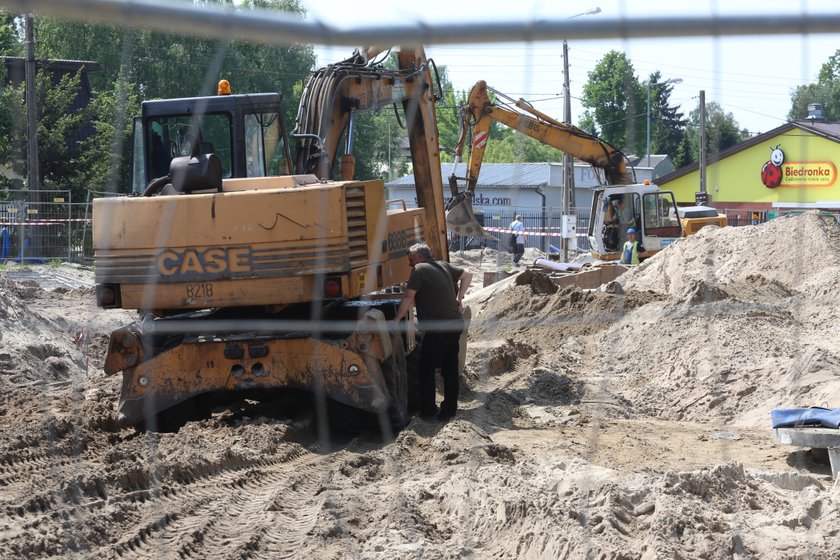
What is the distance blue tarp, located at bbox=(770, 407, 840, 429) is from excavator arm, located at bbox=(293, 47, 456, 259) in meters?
4.07

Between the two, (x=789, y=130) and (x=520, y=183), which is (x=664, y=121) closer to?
(x=789, y=130)

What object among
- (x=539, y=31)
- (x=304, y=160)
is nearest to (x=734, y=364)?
(x=304, y=160)

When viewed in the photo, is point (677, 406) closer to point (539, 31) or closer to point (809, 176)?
point (809, 176)

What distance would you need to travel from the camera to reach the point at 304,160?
375 inches

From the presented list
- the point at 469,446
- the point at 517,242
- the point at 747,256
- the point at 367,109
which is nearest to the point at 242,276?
the point at 469,446

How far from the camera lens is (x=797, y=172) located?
3471mm

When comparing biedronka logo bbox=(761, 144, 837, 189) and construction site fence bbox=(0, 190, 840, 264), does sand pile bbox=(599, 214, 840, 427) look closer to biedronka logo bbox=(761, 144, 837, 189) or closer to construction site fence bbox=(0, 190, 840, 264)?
biedronka logo bbox=(761, 144, 837, 189)

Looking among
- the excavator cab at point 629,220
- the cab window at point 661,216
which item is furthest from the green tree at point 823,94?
the cab window at point 661,216

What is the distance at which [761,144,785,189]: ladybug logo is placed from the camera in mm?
3688

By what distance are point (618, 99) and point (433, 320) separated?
517 centimetres

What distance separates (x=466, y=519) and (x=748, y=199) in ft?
7.12

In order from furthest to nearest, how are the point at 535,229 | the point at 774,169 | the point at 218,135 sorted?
the point at 535,229 < the point at 218,135 < the point at 774,169

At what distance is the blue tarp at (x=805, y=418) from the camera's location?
6973 mm

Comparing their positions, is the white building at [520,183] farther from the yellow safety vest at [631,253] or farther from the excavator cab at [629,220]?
the yellow safety vest at [631,253]
